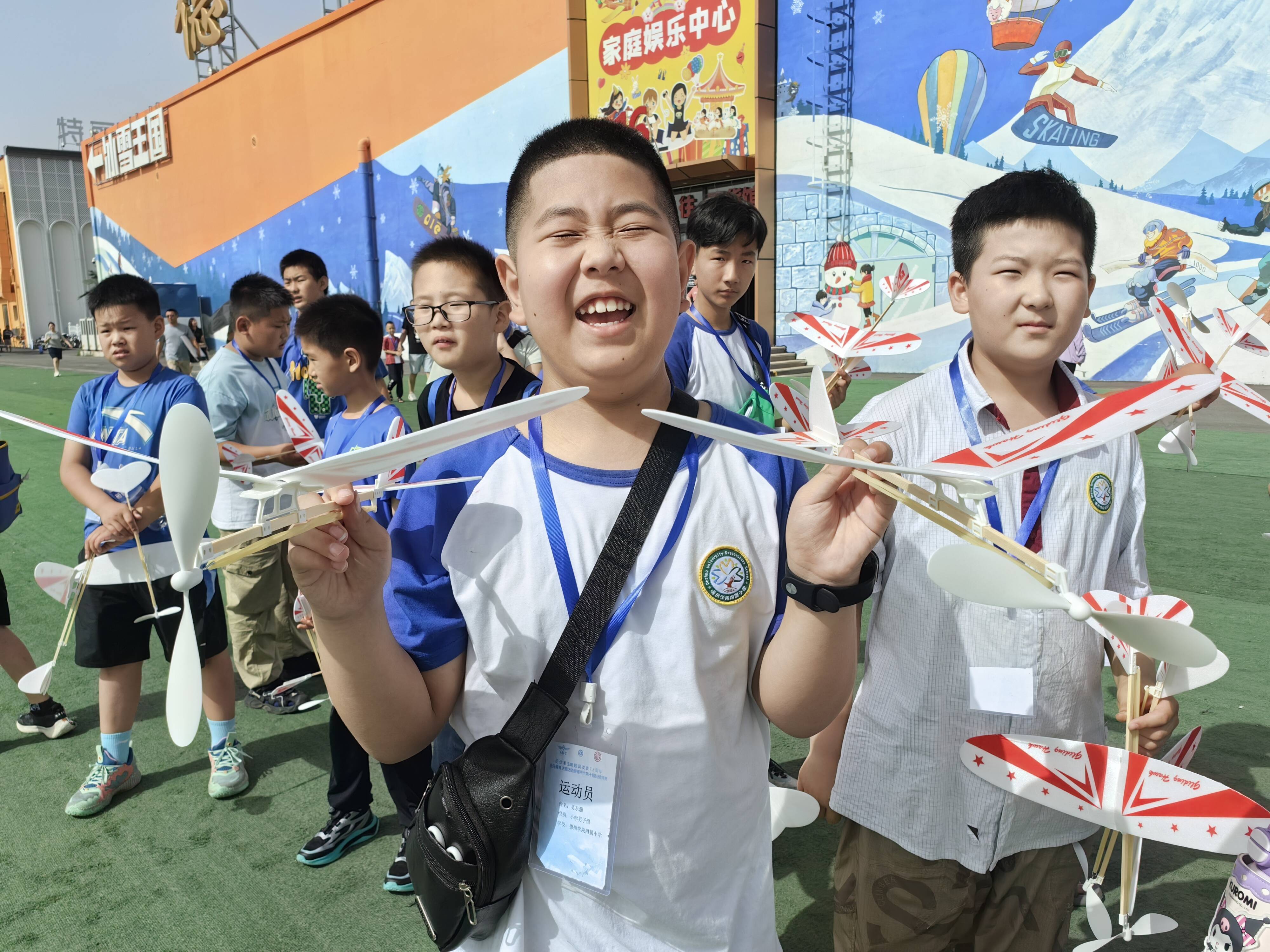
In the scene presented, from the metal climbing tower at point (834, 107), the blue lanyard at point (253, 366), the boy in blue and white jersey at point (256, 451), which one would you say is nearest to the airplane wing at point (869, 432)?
the boy in blue and white jersey at point (256, 451)

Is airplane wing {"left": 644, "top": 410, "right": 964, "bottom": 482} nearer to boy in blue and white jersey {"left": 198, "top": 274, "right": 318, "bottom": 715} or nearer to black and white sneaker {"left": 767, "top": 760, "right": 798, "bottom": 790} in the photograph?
black and white sneaker {"left": 767, "top": 760, "right": 798, "bottom": 790}

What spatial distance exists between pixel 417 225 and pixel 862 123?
10.3 metres

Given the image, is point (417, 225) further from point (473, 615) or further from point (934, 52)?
point (473, 615)

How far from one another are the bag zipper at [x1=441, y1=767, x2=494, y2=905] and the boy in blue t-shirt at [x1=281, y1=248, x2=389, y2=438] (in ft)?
7.70

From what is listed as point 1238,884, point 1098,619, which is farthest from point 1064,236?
point 1238,884

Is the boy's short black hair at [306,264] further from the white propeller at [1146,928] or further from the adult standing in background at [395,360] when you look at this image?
the adult standing in background at [395,360]

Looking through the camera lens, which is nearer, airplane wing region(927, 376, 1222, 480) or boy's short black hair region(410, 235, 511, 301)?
airplane wing region(927, 376, 1222, 480)

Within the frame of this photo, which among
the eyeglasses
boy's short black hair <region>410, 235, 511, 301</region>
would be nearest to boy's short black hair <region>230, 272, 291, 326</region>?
boy's short black hair <region>410, 235, 511, 301</region>

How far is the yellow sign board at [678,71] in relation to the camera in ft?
46.0

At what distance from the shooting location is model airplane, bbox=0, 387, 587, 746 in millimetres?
685

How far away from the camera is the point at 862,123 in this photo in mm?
13539

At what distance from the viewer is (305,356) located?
3.29m

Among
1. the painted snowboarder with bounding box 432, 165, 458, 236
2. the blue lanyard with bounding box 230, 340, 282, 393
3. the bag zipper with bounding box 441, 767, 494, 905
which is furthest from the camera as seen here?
the painted snowboarder with bounding box 432, 165, 458, 236

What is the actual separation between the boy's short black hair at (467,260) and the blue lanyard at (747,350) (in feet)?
2.71
